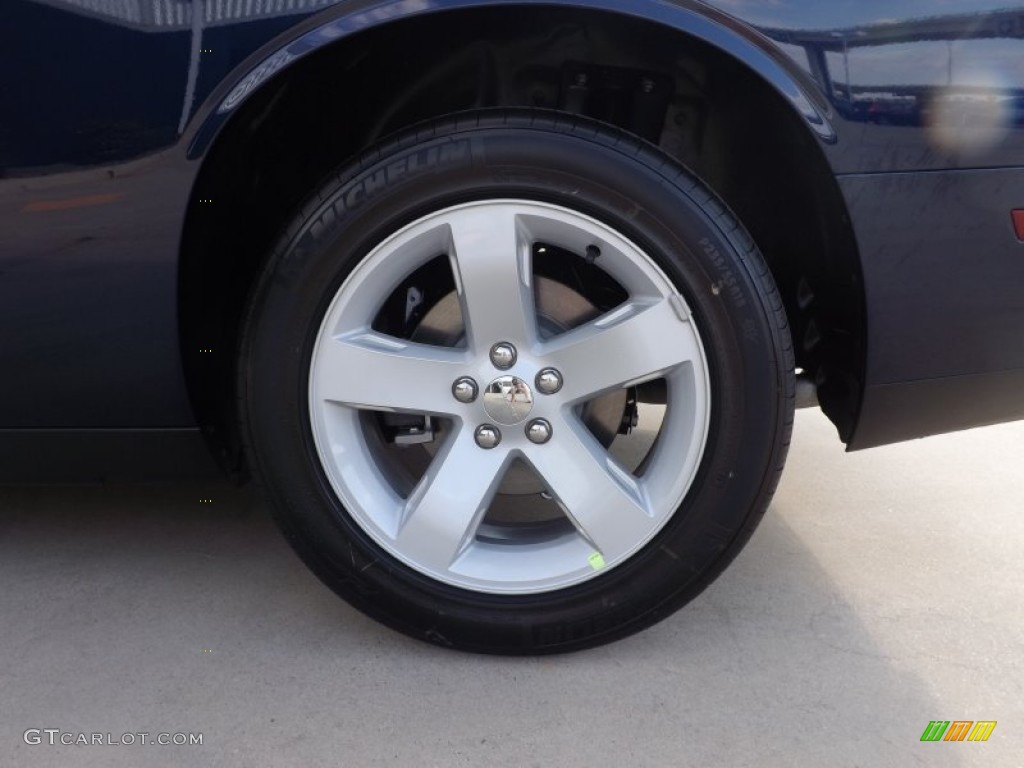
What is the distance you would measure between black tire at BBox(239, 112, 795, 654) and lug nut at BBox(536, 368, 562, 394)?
0.83ft

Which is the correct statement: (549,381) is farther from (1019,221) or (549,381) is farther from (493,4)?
(1019,221)

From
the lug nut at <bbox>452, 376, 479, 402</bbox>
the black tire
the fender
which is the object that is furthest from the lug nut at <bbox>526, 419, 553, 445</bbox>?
the fender

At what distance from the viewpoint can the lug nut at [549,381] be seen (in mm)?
1564

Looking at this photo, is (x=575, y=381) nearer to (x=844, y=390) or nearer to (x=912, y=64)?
(x=844, y=390)

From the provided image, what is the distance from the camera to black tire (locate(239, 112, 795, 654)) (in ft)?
4.82

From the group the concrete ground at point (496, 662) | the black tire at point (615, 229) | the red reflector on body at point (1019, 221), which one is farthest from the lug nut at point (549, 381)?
the red reflector on body at point (1019, 221)

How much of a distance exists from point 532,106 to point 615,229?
1.25ft

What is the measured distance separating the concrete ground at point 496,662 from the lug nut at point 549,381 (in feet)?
1.61

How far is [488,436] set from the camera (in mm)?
1590

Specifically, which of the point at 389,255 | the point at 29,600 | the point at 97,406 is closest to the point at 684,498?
the point at 389,255

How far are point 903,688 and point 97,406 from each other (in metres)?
1.48

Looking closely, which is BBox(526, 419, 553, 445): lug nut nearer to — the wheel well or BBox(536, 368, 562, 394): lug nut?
BBox(536, 368, 562, 394): lug nut

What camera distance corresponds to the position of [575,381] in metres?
1.57
